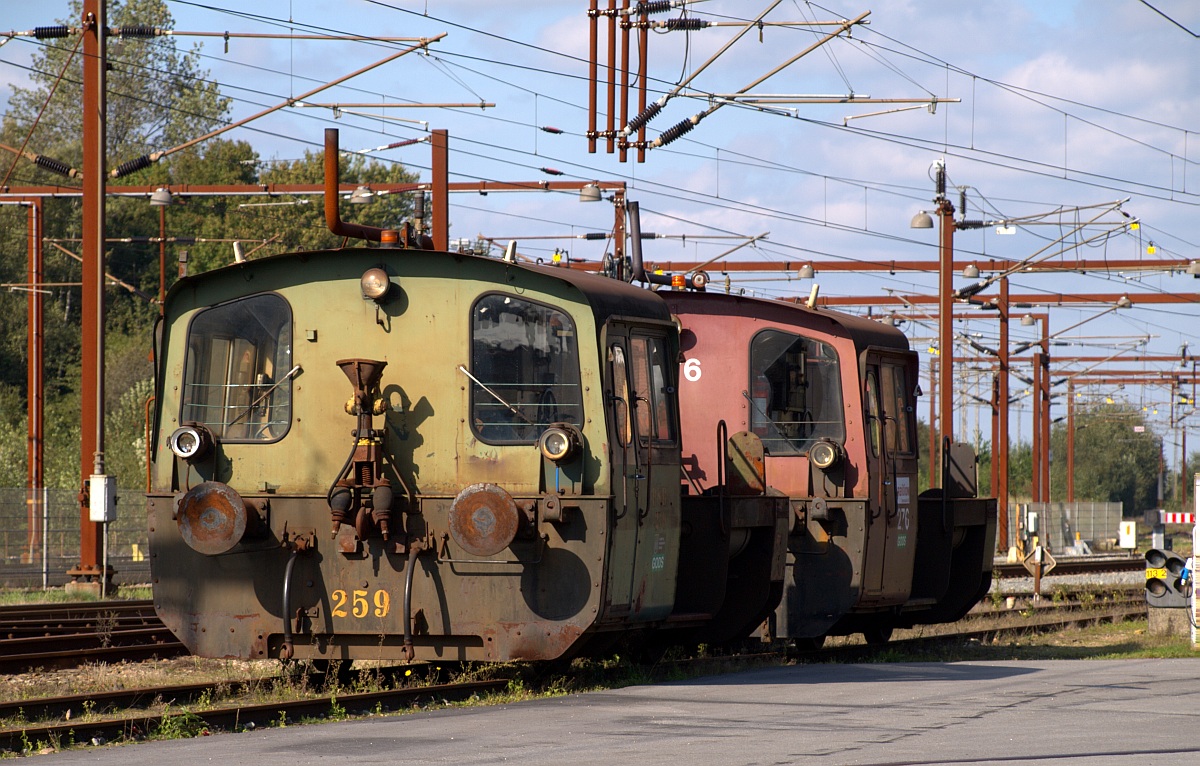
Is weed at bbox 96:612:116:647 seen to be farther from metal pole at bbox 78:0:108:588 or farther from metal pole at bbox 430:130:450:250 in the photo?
metal pole at bbox 430:130:450:250

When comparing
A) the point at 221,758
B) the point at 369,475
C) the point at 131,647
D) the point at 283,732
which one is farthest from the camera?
the point at 131,647

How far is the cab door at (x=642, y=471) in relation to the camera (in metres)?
10.3

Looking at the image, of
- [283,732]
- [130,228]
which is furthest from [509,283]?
[130,228]

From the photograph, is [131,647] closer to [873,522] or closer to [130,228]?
[873,522]

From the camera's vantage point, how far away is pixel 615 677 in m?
11.7

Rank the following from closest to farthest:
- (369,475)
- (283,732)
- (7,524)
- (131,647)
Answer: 1. (283,732)
2. (369,475)
3. (131,647)
4. (7,524)

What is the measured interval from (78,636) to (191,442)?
154 inches

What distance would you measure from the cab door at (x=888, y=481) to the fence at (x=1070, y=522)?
26246 millimetres

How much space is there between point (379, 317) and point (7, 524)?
17.5m

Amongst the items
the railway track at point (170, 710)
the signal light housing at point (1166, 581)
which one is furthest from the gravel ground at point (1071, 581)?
the railway track at point (170, 710)

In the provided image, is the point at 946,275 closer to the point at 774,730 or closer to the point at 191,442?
the point at 191,442

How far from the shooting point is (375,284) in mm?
10539

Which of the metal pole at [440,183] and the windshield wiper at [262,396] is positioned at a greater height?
the metal pole at [440,183]

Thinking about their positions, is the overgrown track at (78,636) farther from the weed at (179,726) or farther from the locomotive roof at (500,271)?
the weed at (179,726)
